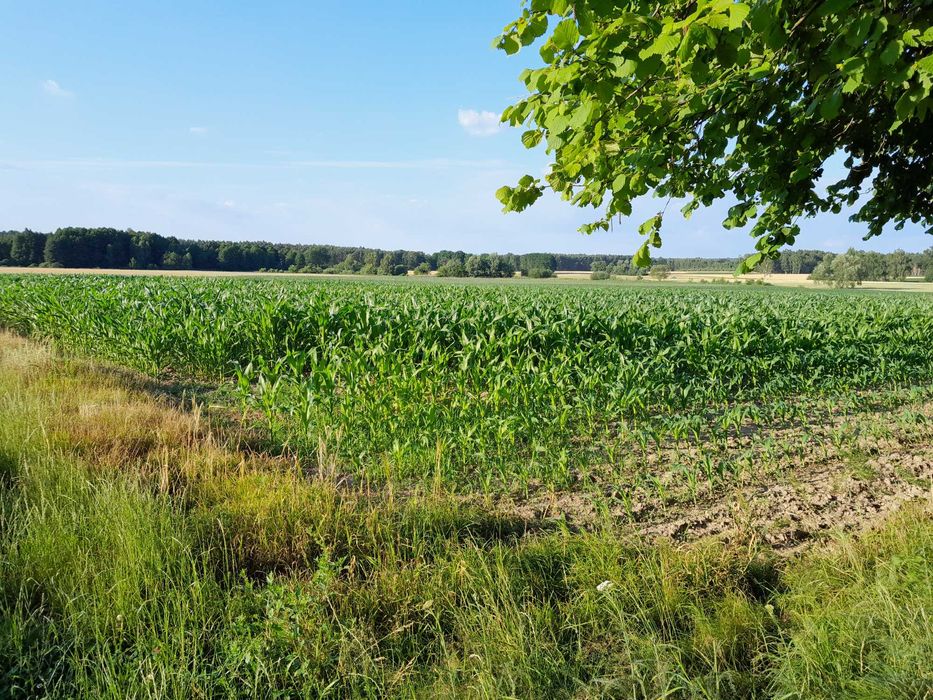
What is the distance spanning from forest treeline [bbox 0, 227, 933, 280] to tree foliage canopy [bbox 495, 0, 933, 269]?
82686 mm

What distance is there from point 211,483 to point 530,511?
2432mm

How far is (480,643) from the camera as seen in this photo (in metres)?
2.69

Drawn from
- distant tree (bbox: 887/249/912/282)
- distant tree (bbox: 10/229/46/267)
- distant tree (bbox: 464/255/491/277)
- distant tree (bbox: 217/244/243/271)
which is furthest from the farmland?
distant tree (bbox: 887/249/912/282)

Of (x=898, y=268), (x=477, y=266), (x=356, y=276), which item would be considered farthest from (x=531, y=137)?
(x=898, y=268)

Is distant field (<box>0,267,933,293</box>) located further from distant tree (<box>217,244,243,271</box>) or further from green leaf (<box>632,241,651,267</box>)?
green leaf (<box>632,241,651,267</box>)

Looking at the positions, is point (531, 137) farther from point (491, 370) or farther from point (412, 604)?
point (412, 604)

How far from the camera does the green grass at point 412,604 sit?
8.07 ft

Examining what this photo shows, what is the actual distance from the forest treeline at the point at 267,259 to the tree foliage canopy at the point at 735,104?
8269cm

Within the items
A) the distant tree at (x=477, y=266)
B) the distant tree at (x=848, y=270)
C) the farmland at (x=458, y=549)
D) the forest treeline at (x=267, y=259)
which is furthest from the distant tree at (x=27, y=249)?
the distant tree at (x=848, y=270)

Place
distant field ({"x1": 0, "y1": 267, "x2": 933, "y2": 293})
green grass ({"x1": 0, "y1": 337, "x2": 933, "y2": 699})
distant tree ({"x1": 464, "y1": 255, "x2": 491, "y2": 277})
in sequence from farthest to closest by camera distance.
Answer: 1. distant tree ({"x1": 464, "y1": 255, "x2": 491, "y2": 277})
2. distant field ({"x1": 0, "y1": 267, "x2": 933, "y2": 293})
3. green grass ({"x1": 0, "y1": 337, "x2": 933, "y2": 699})

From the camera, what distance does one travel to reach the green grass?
2459 millimetres

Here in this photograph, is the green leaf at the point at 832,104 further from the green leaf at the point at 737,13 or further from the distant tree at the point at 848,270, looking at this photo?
the distant tree at the point at 848,270

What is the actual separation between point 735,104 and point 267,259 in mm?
100896

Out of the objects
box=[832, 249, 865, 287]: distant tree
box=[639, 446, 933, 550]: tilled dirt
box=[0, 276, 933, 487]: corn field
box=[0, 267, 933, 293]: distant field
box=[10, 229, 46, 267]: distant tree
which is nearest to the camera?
box=[639, 446, 933, 550]: tilled dirt
